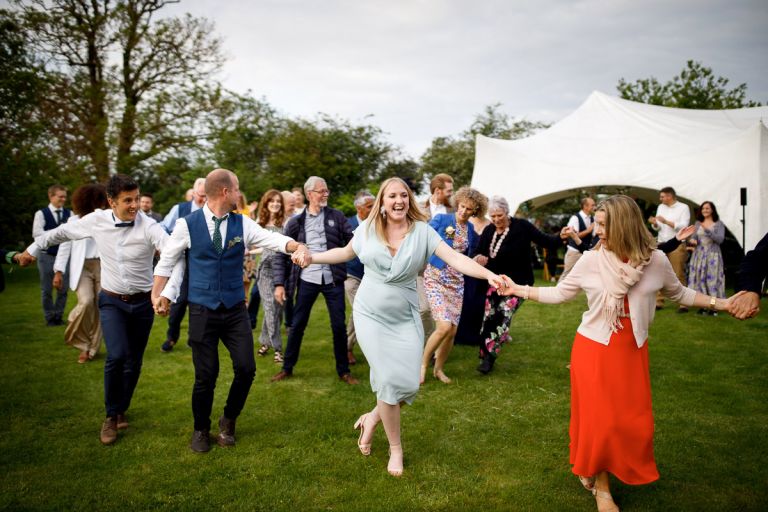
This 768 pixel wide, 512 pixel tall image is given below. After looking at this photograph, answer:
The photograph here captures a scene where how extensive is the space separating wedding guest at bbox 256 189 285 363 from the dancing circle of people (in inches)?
40.7

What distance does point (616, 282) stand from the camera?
3514 millimetres

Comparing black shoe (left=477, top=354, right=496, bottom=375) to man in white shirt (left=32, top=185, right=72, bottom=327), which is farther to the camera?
man in white shirt (left=32, top=185, right=72, bottom=327)

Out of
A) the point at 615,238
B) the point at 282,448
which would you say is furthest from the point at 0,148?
the point at 615,238

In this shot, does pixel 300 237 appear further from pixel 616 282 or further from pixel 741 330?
pixel 741 330

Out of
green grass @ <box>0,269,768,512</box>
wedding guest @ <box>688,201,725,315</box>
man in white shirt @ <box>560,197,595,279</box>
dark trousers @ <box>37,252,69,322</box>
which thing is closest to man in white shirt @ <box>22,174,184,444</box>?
green grass @ <box>0,269,768,512</box>

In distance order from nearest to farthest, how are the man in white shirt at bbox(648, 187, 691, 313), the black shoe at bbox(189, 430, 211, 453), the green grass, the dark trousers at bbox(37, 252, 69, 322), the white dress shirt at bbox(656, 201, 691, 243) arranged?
the green grass → the black shoe at bbox(189, 430, 211, 453) → the dark trousers at bbox(37, 252, 69, 322) → the man in white shirt at bbox(648, 187, 691, 313) → the white dress shirt at bbox(656, 201, 691, 243)

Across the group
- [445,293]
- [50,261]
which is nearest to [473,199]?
[445,293]

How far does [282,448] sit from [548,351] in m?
4.86

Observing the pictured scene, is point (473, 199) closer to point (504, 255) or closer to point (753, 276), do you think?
point (504, 255)

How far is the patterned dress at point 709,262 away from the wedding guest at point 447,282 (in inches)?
270

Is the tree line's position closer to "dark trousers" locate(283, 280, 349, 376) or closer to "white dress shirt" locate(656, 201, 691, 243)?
"white dress shirt" locate(656, 201, 691, 243)

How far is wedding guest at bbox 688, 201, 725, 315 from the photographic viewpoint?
1100 centimetres

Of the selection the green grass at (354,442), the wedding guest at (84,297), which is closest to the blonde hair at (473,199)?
the green grass at (354,442)

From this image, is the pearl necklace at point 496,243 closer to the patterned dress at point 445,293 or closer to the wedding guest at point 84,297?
the patterned dress at point 445,293
